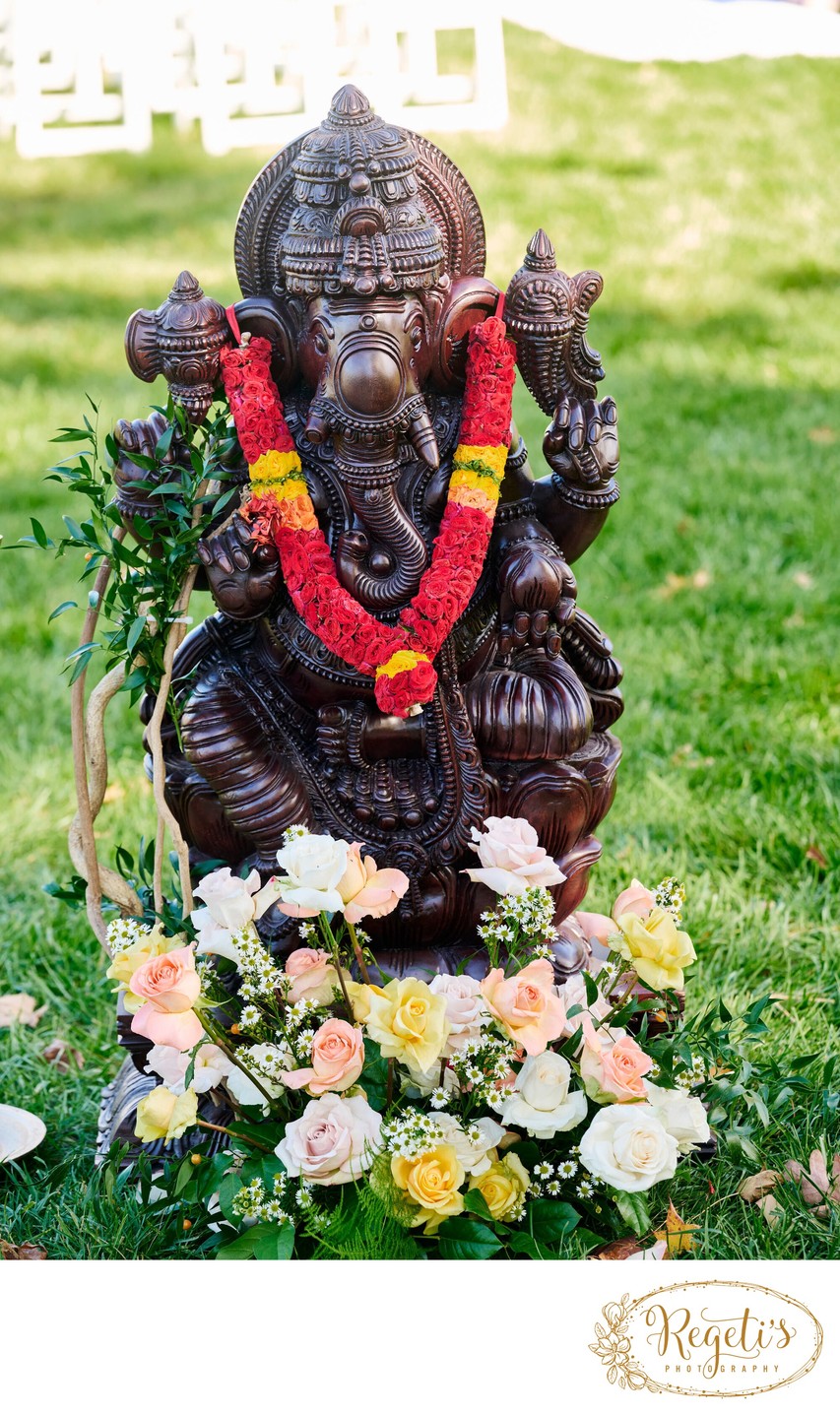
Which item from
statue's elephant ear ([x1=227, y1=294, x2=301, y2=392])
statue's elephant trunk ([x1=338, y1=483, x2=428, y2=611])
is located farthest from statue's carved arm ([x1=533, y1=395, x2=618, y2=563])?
statue's elephant ear ([x1=227, y1=294, x2=301, y2=392])

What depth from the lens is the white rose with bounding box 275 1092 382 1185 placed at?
83.4 inches

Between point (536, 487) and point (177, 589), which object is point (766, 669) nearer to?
point (536, 487)

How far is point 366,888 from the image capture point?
7.18 ft

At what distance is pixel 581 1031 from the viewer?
229cm

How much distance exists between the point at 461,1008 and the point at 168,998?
0.44 metres

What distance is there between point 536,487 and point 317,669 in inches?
20.2

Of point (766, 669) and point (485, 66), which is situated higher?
point (485, 66)

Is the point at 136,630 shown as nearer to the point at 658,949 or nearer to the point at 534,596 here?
the point at 534,596

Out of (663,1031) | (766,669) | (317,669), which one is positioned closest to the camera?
(317,669)

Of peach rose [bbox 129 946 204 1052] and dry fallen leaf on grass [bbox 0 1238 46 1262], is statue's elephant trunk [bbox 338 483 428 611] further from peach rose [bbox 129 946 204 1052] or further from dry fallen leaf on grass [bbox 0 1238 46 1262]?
dry fallen leaf on grass [bbox 0 1238 46 1262]

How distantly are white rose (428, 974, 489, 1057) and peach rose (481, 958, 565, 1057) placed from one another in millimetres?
97

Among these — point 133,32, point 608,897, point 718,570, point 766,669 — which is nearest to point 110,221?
point 133,32

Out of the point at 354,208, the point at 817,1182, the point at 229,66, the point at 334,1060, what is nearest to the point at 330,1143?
the point at 334,1060

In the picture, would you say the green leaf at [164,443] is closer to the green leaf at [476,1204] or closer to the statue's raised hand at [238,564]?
the statue's raised hand at [238,564]
